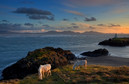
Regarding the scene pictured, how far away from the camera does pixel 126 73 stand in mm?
14008

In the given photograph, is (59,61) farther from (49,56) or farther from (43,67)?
(43,67)

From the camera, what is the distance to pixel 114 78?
39.7 ft

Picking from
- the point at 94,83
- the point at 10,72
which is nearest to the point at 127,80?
the point at 94,83

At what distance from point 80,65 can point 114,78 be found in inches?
297

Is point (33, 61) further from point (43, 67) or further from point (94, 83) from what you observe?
point (94, 83)

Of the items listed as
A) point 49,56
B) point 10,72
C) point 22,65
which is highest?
point 49,56

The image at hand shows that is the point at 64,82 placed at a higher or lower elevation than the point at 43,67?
lower

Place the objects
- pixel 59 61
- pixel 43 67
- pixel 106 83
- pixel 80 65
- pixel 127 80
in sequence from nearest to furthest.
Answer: pixel 106 83
pixel 127 80
pixel 43 67
pixel 80 65
pixel 59 61

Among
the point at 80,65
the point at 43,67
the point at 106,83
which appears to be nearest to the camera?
the point at 106,83

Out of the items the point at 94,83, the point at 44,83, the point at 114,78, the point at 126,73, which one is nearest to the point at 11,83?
the point at 44,83

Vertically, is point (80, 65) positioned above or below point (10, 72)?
above

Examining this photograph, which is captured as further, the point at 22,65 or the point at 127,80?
the point at 22,65

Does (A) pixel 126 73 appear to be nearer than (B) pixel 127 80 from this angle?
No

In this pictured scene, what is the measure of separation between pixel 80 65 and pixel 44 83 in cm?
899
